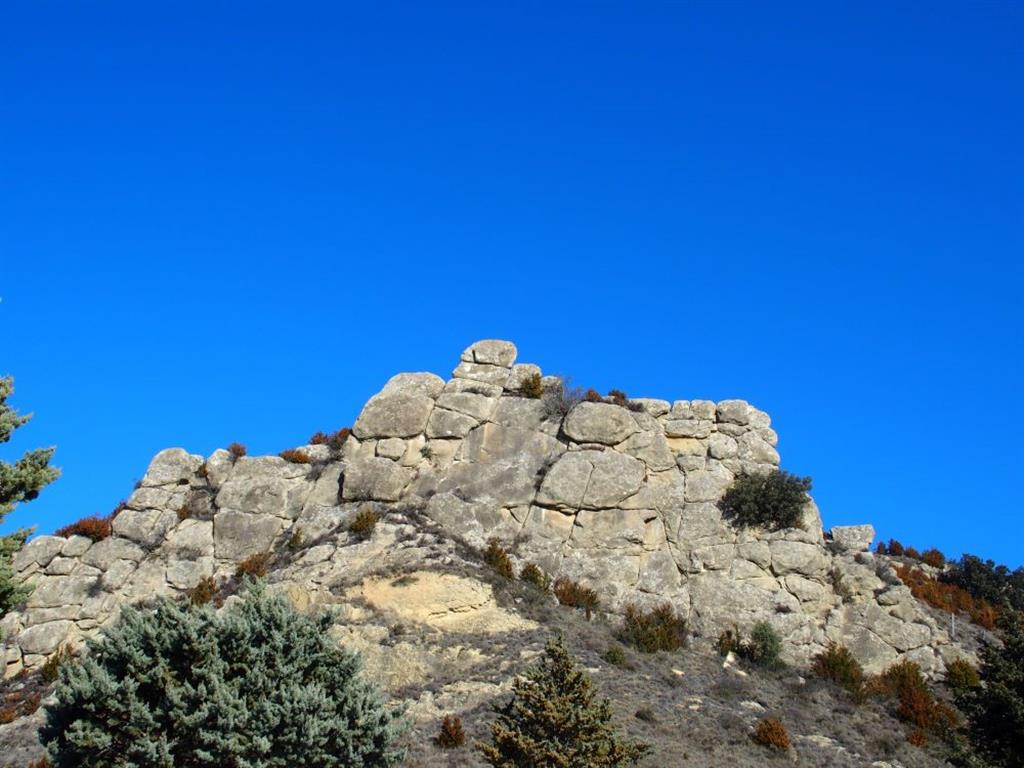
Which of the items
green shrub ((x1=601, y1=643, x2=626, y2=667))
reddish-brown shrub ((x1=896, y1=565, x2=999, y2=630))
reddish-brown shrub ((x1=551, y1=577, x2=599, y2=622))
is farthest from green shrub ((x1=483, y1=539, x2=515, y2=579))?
reddish-brown shrub ((x1=896, y1=565, x2=999, y2=630))

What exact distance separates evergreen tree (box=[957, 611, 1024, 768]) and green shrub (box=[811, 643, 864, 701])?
6274mm

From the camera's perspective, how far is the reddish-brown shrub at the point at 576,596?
28.8 meters

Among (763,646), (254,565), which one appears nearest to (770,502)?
(763,646)

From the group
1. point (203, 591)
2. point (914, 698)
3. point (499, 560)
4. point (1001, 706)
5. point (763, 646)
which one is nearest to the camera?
point (1001, 706)

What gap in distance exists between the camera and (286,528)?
32.0 meters

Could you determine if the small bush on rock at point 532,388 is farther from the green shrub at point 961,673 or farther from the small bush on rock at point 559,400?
the green shrub at point 961,673

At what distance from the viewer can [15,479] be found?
1962 cm

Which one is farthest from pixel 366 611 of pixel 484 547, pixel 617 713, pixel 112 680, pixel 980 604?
pixel 980 604

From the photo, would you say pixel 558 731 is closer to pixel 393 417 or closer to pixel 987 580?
pixel 393 417

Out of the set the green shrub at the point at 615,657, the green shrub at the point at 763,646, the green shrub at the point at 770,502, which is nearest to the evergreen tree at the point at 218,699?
the green shrub at the point at 615,657

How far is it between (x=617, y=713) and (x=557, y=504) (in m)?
9.84

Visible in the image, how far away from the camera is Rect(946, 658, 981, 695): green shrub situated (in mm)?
26212

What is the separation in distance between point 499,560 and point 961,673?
14388mm

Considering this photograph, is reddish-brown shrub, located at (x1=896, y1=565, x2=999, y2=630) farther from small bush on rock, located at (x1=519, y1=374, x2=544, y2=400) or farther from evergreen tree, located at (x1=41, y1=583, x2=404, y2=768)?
evergreen tree, located at (x1=41, y1=583, x2=404, y2=768)
